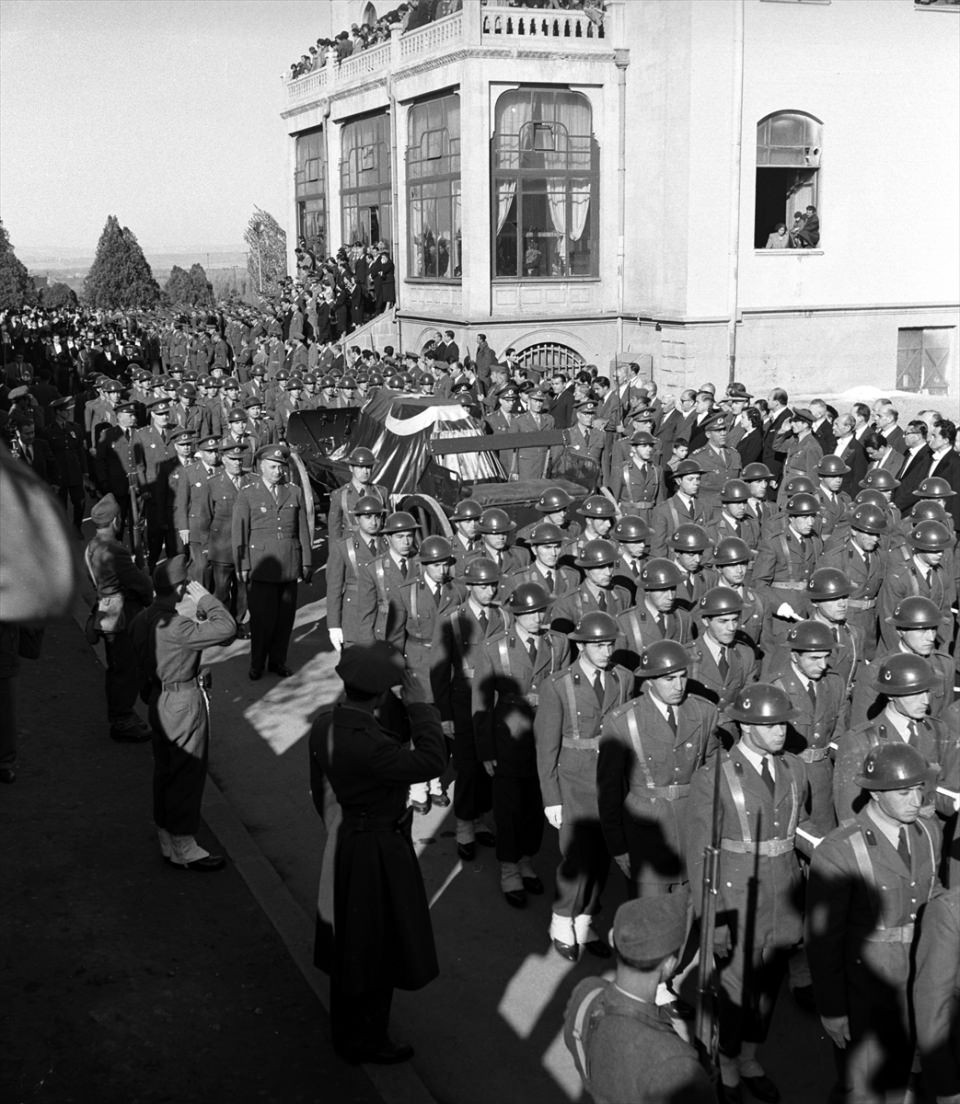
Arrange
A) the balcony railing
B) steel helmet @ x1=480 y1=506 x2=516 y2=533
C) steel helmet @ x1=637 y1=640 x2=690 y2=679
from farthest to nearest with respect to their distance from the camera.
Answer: the balcony railing → steel helmet @ x1=480 y1=506 x2=516 y2=533 → steel helmet @ x1=637 y1=640 x2=690 y2=679

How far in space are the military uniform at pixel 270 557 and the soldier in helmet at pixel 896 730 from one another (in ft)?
21.6

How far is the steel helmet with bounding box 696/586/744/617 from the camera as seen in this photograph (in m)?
7.68

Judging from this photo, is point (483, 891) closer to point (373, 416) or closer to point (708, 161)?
point (373, 416)

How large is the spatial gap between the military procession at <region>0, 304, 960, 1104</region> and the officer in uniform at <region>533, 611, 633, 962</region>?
0.05ft

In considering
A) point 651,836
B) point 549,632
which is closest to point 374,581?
point 549,632

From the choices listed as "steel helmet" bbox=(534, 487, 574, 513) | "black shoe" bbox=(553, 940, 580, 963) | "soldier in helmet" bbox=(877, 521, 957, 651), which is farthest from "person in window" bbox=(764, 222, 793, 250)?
"black shoe" bbox=(553, 940, 580, 963)

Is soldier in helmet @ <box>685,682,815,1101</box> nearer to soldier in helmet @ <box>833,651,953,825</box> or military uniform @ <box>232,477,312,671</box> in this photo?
soldier in helmet @ <box>833,651,953,825</box>

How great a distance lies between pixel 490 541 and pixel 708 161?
1925 centimetres

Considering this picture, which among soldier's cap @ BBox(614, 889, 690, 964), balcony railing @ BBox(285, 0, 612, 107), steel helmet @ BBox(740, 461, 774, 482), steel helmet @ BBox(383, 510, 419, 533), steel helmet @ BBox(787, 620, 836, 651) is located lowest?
soldier's cap @ BBox(614, 889, 690, 964)

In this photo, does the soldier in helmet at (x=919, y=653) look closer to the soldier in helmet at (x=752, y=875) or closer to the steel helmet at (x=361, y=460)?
the soldier in helmet at (x=752, y=875)

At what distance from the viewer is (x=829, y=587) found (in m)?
8.00

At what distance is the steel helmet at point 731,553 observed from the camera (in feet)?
30.1

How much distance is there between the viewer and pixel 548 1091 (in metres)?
5.89

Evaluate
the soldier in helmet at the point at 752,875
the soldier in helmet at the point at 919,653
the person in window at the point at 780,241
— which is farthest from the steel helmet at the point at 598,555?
the person in window at the point at 780,241
